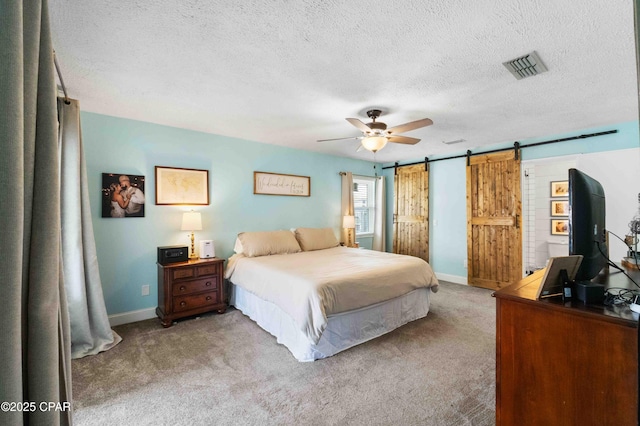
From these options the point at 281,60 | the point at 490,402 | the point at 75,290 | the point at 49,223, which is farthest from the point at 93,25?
the point at 490,402

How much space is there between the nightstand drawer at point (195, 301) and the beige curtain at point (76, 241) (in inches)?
27.9

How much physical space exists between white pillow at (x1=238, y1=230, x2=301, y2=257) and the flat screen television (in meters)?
3.21

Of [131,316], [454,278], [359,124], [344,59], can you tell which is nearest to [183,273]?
[131,316]

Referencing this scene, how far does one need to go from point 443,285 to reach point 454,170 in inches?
80.5

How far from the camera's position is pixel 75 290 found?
250cm

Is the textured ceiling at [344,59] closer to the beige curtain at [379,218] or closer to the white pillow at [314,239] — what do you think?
the white pillow at [314,239]

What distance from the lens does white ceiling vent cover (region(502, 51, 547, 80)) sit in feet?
6.63

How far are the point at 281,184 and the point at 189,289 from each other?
2098 millimetres

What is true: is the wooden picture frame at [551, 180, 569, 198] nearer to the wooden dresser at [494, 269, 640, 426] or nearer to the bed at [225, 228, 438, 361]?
the bed at [225, 228, 438, 361]

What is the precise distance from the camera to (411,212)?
5.69 m

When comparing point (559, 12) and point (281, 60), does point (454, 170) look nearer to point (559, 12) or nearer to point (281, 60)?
point (559, 12)

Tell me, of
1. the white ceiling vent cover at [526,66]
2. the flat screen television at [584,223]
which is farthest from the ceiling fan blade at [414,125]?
Result: the flat screen television at [584,223]

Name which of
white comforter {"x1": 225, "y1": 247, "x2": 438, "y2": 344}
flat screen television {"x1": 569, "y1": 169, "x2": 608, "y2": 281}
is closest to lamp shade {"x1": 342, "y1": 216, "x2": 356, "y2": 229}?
white comforter {"x1": 225, "y1": 247, "x2": 438, "y2": 344}

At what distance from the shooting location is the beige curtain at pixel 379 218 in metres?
5.92
